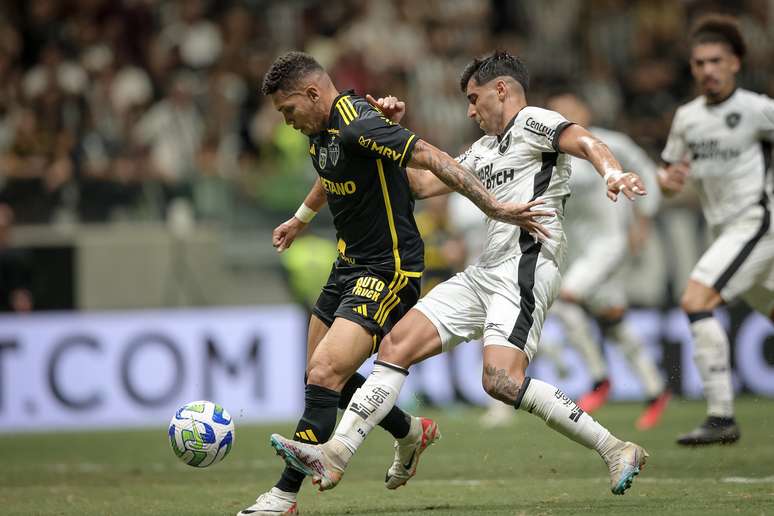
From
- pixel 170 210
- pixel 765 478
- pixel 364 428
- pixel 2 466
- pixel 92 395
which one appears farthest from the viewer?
pixel 170 210

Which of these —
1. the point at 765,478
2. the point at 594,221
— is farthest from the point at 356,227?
the point at 594,221

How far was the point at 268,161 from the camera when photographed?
15523 millimetres

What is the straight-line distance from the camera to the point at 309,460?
6.34 metres

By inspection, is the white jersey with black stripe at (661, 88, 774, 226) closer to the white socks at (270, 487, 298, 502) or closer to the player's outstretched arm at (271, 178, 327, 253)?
the player's outstretched arm at (271, 178, 327, 253)

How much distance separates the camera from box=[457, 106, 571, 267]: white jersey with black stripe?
6.97 metres

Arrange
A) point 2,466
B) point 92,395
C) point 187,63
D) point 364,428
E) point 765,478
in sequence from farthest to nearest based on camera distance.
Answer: point 187,63 → point 92,395 → point 2,466 → point 765,478 → point 364,428

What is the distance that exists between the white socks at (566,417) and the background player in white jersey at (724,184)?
2442mm

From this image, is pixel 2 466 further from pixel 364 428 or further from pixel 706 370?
pixel 706 370

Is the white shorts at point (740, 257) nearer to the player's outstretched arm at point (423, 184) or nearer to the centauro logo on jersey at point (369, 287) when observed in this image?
the player's outstretched arm at point (423, 184)

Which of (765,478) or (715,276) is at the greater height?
(715,276)

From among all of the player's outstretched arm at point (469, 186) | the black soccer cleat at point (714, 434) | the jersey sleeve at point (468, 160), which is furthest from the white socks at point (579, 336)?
the player's outstretched arm at point (469, 186)

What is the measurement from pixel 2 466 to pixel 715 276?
5620 mm

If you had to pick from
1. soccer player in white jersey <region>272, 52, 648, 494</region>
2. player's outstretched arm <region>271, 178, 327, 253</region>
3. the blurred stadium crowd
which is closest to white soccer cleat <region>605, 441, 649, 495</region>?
soccer player in white jersey <region>272, 52, 648, 494</region>

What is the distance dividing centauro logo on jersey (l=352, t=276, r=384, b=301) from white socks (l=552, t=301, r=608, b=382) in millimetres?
5022
